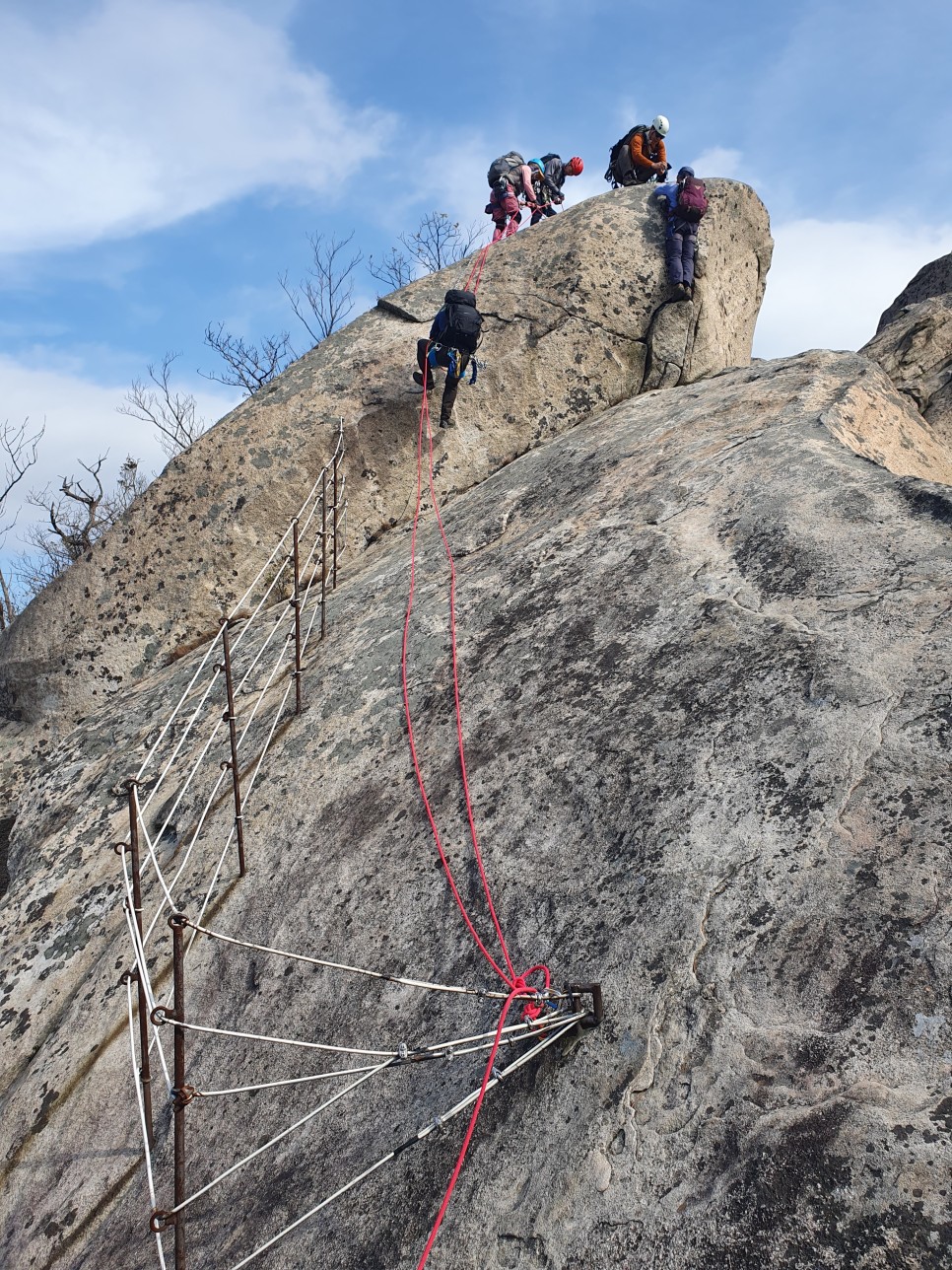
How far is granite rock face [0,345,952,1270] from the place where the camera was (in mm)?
2180

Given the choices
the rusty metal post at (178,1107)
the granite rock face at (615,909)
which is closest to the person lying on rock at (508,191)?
the granite rock face at (615,909)

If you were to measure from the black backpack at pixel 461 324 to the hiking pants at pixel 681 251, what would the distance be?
1.99 m

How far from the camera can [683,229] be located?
8.13 meters

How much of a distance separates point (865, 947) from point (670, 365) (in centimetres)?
657

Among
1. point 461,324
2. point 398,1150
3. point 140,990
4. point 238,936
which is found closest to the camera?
point 398,1150

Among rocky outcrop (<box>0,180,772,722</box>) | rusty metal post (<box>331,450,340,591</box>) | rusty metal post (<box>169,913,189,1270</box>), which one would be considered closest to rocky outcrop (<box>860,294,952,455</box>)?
rocky outcrop (<box>0,180,772,722</box>)

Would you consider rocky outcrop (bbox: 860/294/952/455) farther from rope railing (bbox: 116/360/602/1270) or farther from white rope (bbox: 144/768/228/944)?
white rope (bbox: 144/768/228/944)

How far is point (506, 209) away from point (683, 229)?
10.2ft

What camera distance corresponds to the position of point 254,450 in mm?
7254

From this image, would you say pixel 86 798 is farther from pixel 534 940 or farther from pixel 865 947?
pixel 865 947

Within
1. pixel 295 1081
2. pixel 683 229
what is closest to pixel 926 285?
pixel 683 229

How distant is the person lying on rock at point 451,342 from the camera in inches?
281

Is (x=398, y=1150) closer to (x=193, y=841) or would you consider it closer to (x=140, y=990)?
(x=140, y=990)

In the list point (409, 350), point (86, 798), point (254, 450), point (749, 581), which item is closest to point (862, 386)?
point (749, 581)
